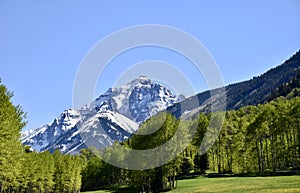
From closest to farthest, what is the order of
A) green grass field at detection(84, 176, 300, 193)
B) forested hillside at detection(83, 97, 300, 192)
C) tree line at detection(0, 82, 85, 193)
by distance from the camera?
green grass field at detection(84, 176, 300, 193) < tree line at detection(0, 82, 85, 193) < forested hillside at detection(83, 97, 300, 192)

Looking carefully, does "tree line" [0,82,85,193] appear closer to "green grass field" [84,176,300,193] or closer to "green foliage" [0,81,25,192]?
"green foliage" [0,81,25,192]

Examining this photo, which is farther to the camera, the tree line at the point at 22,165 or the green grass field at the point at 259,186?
the tree line at the point at 22,165

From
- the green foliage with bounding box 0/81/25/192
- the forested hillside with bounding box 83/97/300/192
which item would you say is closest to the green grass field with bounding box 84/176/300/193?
the forested hillside with bounding box 83/97/300/192

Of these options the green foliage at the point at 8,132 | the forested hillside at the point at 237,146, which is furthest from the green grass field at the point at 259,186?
the green foliage at the point at 8,132

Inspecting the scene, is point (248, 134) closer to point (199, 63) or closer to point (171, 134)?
point (171, 134)

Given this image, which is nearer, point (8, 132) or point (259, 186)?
point (8, 132)

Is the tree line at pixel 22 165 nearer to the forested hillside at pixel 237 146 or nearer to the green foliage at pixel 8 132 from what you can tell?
the green foliage at pixel 8 132

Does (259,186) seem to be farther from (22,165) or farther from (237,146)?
(22,165)

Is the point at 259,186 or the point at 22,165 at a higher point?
the point at 22,165

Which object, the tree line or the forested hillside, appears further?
the forested hillside

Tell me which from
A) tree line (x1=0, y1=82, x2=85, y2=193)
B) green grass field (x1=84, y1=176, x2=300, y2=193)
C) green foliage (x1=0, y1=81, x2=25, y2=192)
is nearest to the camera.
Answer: green grass field (x1=84, y1=176, x2=300, y2=193)

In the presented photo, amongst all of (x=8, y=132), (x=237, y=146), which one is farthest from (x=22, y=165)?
(x=237, y=146)

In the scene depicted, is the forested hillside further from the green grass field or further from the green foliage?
the green foliage

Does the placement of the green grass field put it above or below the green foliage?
below
